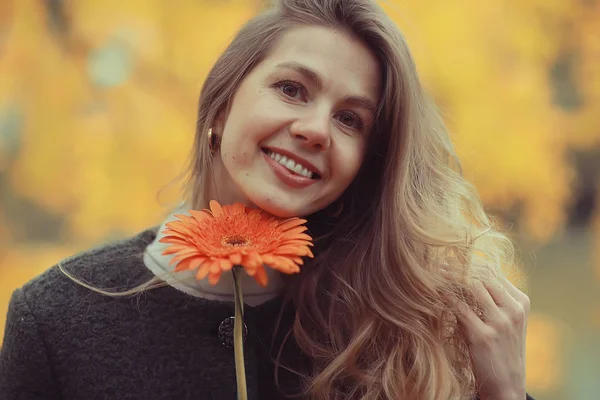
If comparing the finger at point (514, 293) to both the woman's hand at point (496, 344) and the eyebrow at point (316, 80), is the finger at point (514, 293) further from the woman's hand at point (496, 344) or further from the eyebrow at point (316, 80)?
the eyebrow at point (316, 80)

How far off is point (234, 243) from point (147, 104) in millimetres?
1958

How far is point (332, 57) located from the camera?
1448 millimetres

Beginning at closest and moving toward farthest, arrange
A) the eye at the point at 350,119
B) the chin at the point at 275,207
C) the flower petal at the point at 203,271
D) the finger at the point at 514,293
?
the flower petal at the point at 203,271
the chin at the point at 275,207
the eye at the point at 350,119
the finger at the point at 514,293

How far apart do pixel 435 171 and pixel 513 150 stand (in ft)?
4.79

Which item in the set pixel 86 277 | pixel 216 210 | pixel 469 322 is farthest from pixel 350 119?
pixel 86 277

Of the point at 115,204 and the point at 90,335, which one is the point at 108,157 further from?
the point at 90,335

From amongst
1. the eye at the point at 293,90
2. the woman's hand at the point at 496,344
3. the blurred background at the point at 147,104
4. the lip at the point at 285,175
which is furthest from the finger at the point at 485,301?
the blurred background at the point at 147,104

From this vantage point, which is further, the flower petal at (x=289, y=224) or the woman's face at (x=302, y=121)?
the woman's face at (x=302, y=121)

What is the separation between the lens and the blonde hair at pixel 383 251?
150 centimetres

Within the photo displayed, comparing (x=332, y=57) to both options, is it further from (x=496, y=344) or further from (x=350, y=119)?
(x=496, y=344)

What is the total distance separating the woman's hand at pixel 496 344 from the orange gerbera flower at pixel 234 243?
0.57m

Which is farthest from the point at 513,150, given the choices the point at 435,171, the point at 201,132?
the point at 201,132

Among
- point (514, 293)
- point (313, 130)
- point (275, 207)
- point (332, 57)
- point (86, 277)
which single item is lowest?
point (86, 277)

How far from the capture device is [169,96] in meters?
2.89
